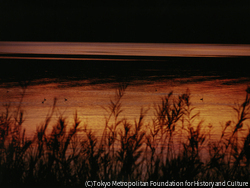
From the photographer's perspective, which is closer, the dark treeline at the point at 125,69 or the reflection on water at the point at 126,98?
the reflection on water at the point at 126,98

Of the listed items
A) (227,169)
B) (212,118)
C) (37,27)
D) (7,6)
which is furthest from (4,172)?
(7,6)

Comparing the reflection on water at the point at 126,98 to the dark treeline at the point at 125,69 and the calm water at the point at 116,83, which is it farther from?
the dark treeline at the point at 125,69

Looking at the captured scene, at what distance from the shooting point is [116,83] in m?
13.2

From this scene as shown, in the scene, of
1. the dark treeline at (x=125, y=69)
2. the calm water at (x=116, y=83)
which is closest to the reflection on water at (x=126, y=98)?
the calm water at (x=116, y=83)

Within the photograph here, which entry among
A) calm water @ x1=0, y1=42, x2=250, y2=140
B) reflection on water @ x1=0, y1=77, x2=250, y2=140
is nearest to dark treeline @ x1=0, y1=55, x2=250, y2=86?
calm water @ x1=0, y1=42, x2=250, y2=140

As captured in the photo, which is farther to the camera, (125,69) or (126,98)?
(125,69)

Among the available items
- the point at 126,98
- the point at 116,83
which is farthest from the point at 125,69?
the point at 126,98

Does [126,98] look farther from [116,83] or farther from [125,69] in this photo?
[125,69]

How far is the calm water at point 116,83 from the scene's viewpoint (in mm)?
9312

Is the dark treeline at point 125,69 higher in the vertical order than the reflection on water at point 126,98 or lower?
higher

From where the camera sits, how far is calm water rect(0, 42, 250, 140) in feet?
30.6

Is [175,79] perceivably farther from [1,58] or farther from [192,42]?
[192,42]

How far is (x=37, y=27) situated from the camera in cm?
3984

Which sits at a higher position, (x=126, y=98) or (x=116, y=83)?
(x=116, y=83)
